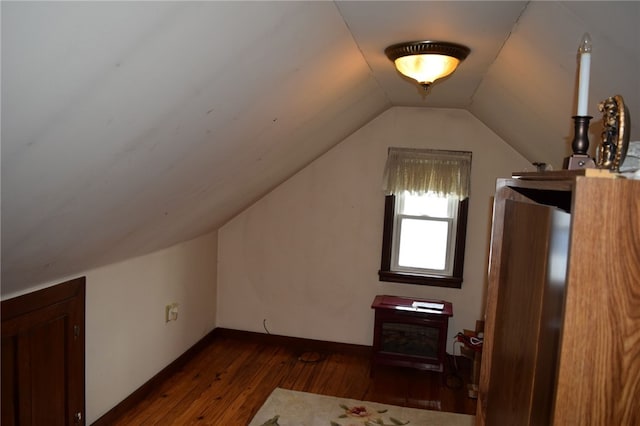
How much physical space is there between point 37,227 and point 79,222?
21 centimetres

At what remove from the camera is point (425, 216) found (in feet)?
13.1

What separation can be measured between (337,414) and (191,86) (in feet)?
8.30

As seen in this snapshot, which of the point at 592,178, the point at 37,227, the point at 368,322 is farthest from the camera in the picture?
the point at 368,322

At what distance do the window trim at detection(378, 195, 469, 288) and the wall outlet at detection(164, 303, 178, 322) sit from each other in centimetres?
173

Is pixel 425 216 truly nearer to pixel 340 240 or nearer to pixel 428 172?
pixel 428 172

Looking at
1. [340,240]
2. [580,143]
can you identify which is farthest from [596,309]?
[340,240]

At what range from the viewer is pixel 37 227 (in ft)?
5.15

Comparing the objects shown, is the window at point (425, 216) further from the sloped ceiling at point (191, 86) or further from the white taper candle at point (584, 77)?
the white taper candle at point (584, 77)

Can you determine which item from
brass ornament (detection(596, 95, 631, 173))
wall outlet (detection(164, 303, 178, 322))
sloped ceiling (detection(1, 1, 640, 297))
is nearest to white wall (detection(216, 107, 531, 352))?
wall outlet (detection(164, 303, 178, 322))

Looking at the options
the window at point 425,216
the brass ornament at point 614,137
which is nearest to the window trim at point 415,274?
the window at point 425,216

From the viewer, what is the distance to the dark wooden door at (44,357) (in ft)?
6.59

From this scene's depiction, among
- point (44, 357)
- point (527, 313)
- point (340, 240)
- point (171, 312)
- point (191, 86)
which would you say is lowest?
point (171, 312)

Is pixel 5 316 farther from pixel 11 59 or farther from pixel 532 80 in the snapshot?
pixel 532 80

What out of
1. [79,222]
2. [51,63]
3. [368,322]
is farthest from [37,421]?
[368,322]
